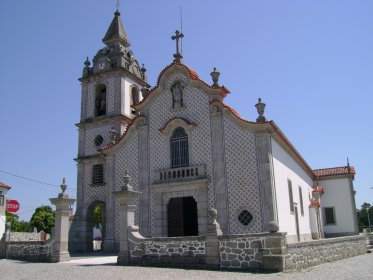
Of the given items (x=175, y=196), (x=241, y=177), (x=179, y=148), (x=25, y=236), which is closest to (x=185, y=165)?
(x=179, y=148)

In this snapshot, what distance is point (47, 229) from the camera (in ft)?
178

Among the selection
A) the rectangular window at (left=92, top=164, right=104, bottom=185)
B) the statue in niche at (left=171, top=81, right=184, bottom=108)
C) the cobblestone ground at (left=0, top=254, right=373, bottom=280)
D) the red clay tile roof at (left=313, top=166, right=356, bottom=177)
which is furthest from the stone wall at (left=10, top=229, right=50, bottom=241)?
the red clay tile roof at (left=313, top=166, right=356, bottom=177)

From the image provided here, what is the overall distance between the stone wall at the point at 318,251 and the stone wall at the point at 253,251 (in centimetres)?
50

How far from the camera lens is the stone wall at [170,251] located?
13537 millimetres

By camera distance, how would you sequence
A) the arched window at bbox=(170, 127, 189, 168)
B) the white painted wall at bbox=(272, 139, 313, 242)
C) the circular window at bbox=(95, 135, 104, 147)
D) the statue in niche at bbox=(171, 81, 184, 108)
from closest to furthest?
the white painted wall at bbox=(272, 139, 313, 242), the arched window at bbox=(170, 127, 189, 168), the statue in niche at bbox=(171, 81, 184, 108), the circular window at bbox=(95, 135, 104, 147)

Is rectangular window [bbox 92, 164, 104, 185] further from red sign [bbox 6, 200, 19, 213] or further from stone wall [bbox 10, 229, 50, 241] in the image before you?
red sign [bbox 6, 200, 19, 213]

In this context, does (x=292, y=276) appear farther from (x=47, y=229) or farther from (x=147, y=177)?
(x=47, y=229)

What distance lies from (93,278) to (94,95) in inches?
746

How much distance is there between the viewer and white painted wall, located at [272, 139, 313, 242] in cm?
1984

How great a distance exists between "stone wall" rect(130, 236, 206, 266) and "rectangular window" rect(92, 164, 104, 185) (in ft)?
37.2

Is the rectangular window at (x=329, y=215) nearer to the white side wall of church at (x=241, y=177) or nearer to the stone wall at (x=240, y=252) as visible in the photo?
the white side wall of church at (x=241, y=177)

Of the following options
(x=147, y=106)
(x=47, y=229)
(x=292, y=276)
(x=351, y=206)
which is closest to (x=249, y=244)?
(x=292, y=276)

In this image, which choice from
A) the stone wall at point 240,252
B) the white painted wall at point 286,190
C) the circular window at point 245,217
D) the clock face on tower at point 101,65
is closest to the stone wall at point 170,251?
the stone wall at point 240,252

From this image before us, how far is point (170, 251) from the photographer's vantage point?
14117 millimetres
